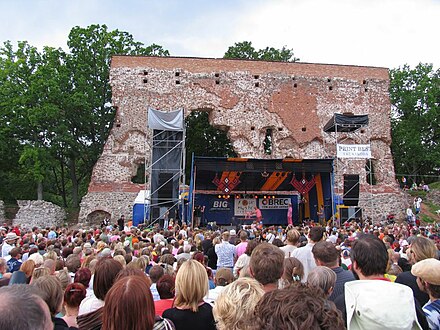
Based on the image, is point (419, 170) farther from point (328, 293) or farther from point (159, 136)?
point (328, 293)

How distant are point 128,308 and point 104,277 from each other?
3.48 ft

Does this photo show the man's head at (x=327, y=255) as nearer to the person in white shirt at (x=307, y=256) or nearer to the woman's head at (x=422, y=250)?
the woman's head at (x=422, y=250)

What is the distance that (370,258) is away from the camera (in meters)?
2.65

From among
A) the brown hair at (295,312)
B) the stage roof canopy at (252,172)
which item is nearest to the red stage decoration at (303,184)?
the stage roof canopy at (252,172)

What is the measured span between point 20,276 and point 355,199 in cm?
1777

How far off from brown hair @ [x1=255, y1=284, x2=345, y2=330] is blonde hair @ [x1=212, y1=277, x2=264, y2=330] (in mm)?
928

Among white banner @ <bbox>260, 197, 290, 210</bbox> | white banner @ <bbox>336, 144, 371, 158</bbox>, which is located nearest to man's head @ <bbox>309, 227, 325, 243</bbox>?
white banner @ <bbox>336, 144, 371, 158</bbox>

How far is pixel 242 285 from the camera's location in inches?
98.7

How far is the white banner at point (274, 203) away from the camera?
22281 millimetres

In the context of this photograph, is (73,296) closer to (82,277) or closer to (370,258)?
(82,277)

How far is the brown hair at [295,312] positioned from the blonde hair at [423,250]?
2735 mm

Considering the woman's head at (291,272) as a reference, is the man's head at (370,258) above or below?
above

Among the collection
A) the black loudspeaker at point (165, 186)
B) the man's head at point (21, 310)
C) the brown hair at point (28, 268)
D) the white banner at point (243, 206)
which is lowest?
the brown hair at point (28, 268)

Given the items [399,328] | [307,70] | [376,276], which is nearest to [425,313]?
[376,276]
